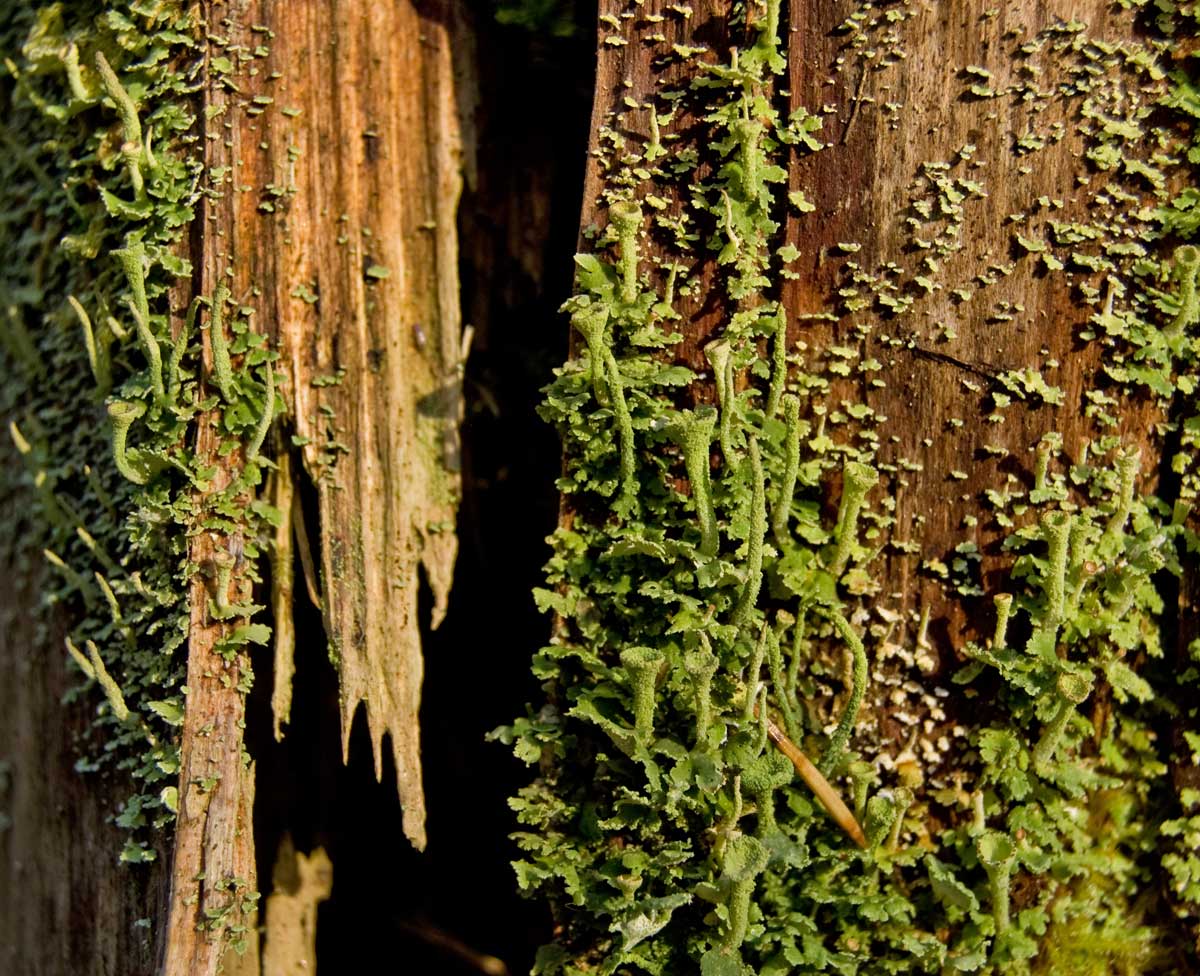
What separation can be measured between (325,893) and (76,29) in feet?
6.79

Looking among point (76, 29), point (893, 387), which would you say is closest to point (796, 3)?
point (893, 387)

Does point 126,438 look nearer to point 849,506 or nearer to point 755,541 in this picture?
point 755,541

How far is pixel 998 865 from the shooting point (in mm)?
1701

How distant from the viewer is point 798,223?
6.18ft

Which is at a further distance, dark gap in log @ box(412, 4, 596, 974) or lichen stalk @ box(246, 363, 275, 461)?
dark gap in log @ box(412, 4, 596, 974)

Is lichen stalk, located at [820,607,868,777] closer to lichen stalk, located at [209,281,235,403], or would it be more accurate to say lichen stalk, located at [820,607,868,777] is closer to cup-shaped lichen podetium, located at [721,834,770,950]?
cup-shaped lichen podetium, located at [721,834,770,950]

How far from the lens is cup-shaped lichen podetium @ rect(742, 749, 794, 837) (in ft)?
5.60

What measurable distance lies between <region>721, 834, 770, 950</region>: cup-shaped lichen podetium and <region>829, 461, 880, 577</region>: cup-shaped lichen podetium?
520mm

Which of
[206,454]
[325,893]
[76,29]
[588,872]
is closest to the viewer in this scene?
[588,872]

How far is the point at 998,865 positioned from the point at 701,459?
853 mm

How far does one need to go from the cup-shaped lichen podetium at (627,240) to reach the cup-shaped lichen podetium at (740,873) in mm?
981

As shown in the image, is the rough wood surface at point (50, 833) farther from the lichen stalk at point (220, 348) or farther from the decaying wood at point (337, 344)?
the lichen stalk at point (220, 348)

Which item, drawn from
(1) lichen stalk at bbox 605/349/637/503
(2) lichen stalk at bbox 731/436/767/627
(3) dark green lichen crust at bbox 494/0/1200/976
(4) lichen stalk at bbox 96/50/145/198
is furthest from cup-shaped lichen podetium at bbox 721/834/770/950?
(4) lichen stalk at bbox 96/50/145/198

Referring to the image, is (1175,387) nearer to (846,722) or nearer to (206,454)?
(846,722)
